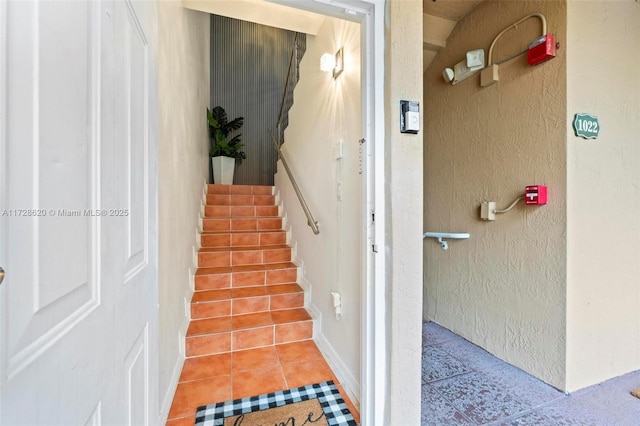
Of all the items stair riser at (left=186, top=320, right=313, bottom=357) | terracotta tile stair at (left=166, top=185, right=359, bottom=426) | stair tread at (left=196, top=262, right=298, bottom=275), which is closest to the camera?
terracotta tile stair at (left=166, top=185, right=359, bottom=426)

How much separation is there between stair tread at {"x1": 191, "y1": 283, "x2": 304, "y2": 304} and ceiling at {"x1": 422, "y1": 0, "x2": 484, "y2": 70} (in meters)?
2.39

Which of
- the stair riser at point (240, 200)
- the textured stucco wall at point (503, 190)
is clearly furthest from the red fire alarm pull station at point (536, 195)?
the stair riser at point (240, 200)

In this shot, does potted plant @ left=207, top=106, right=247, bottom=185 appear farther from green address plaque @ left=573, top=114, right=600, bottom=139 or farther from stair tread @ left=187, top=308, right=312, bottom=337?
green address plaque @ left=573, top=114, right=600, bottom=139

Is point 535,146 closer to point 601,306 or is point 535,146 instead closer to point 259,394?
point 601,306

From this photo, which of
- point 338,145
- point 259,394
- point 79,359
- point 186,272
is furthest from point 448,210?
point 79,359

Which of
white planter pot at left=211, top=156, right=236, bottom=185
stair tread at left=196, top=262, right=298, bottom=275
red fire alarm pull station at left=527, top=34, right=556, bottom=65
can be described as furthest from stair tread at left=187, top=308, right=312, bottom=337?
white planter pot at left=211, top=156, right=236, bottom=185

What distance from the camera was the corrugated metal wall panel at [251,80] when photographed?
523 cm

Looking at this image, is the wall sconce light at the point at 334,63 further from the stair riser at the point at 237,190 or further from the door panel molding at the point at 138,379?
the stair riser at the point at 237,190

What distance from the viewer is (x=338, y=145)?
175 centimetres

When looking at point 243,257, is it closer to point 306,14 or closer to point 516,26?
point 306,14

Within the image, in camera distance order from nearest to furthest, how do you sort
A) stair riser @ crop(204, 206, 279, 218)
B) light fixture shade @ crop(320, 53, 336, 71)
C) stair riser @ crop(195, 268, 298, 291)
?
light fixture shade @ crop(320, 53, 336, 71) → stair riser @ crop(195, 268, 298, 291) → stair riser @ crop(204, 206, 279, 218)

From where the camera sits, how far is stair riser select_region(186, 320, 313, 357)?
6.46 ft

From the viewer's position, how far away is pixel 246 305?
7.60 feet

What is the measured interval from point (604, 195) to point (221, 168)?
432cm
